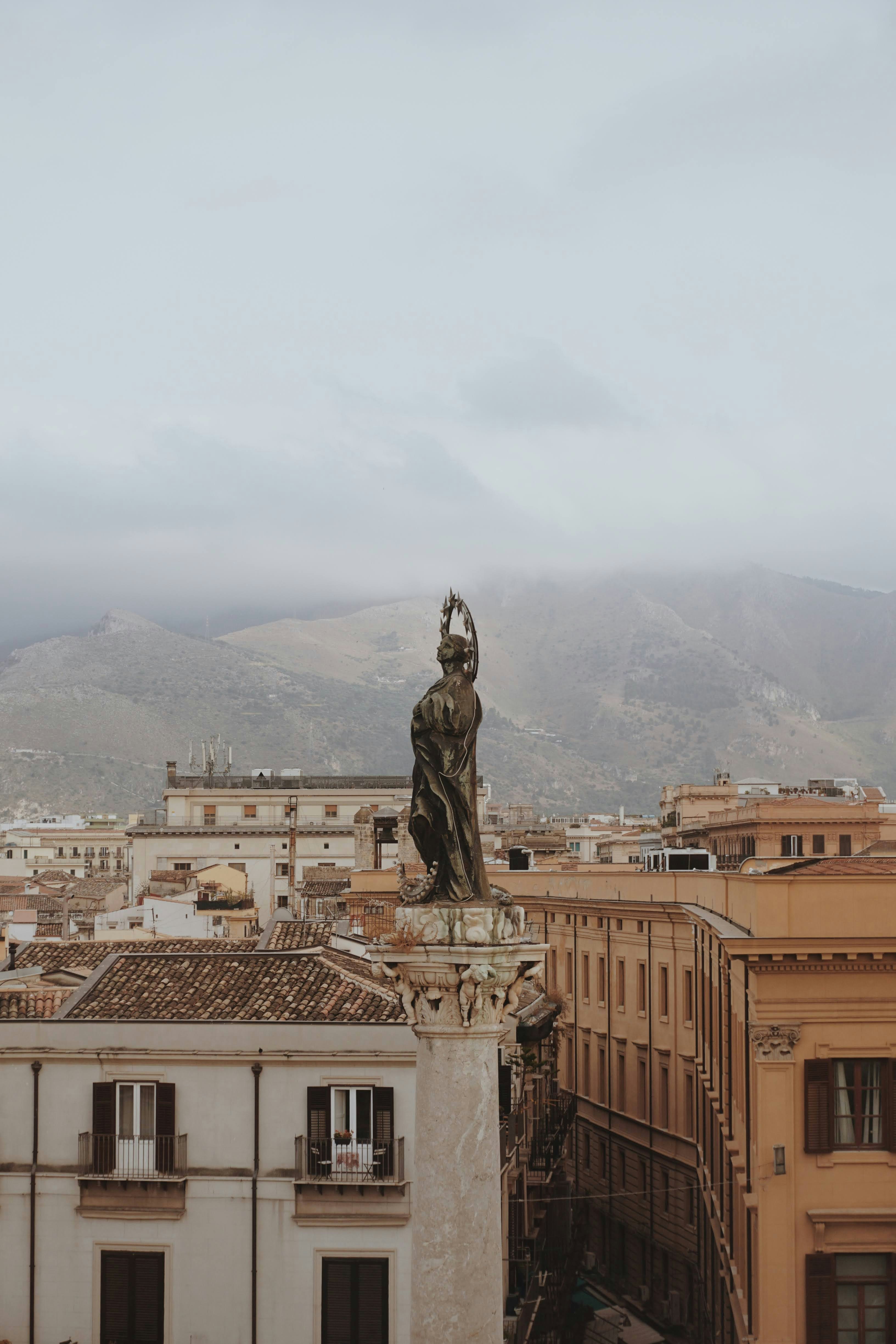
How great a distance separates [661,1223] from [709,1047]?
1002 centimetres

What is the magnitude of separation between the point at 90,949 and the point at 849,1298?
2183 centimetres

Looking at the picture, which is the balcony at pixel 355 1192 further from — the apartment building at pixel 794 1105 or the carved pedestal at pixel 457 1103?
the carved pedestal at pixel 457 1103

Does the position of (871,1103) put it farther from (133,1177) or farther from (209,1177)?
(133,1177)

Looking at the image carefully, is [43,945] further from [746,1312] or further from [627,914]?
[746,1312]

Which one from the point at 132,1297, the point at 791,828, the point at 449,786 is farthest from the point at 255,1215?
the point at 791,828

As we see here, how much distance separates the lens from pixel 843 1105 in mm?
22719

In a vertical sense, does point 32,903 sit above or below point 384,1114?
below

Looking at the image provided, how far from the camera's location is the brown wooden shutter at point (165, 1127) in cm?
2334

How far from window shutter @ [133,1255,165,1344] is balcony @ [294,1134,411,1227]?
220cm

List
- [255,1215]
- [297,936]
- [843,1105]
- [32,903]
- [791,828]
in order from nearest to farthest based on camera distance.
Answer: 1. [843,1105]
2. [255,1215]
3. [297,936]
4. [791,828]
5. [32,903]

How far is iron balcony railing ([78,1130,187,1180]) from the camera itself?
23234mm

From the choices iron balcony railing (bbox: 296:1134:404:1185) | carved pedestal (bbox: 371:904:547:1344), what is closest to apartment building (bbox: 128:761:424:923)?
iron balcony railing (bbox: 296:1134:404:1185)

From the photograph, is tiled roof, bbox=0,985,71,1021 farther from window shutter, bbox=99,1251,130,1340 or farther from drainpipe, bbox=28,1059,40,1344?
window shutter, bbox=99,1251,130,1340

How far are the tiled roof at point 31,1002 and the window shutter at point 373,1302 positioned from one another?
263 inches
